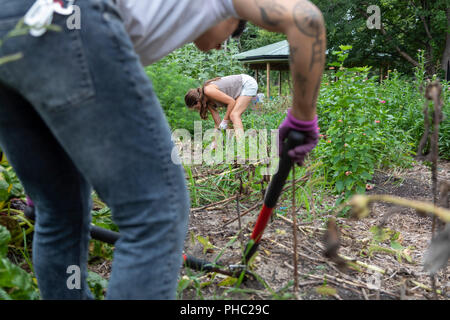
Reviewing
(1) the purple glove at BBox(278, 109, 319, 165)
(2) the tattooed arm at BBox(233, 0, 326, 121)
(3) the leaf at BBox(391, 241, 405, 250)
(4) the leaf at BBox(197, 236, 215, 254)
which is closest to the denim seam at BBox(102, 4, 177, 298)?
(2) the tattooed arm at BBox(233, 0, 326, 121)

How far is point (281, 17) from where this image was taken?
3.10 ft

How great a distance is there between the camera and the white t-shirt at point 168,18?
0.94 m

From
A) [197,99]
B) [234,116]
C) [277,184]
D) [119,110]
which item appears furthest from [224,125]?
[119,110]

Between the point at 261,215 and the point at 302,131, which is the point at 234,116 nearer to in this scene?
the point at 261,215

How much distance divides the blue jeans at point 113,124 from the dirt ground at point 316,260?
650 millimetres

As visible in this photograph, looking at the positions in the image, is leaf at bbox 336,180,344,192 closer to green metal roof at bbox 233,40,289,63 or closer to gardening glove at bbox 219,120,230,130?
gardening glove at bbox 219,120,230,130

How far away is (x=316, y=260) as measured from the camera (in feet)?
6.17

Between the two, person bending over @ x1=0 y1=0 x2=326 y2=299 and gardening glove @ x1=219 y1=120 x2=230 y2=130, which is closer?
person bending over @ x1=0 y1=0 x2=326 y2=299

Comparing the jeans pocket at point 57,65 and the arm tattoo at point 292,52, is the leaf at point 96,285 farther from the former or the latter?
the arm tattoo at point 292,52

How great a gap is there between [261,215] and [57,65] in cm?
100

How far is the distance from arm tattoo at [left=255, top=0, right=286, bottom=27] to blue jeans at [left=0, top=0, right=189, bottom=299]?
35 cm

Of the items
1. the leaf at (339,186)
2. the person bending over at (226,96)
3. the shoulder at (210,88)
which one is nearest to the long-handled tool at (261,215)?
the leaf at (339,186)

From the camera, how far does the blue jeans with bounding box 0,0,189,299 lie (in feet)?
2.59
